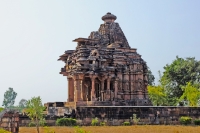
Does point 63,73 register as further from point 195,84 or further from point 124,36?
point 195,84

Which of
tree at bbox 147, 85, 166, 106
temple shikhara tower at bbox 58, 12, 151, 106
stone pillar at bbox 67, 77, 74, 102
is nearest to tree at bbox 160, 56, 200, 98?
tree at bbox 147, 85, 166, 106

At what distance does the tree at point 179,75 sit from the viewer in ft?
128

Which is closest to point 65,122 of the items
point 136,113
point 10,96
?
point 136,113

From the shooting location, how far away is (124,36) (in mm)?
33438

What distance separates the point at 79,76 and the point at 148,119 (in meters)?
7.74

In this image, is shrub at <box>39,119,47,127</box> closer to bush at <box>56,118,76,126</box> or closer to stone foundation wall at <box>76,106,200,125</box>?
bush at <box>56,118,76,126</box>

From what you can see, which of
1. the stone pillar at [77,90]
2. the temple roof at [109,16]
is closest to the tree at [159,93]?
the temple roof at [109,16]

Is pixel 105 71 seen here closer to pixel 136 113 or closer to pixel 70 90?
pixel 70 90

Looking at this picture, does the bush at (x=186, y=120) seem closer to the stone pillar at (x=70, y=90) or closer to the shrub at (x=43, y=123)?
the shrub at (x=43, y=123)

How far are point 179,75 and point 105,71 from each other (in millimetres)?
15689

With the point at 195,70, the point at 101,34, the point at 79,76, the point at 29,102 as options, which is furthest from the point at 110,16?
the point at 29,102

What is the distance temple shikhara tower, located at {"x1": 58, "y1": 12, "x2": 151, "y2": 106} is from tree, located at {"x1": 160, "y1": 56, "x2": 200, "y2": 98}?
33.8 ft

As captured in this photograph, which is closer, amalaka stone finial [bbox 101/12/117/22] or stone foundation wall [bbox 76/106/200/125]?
stone foundation wall [bbox 76/106/200/125]

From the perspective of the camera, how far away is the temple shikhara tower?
88.1 feet
